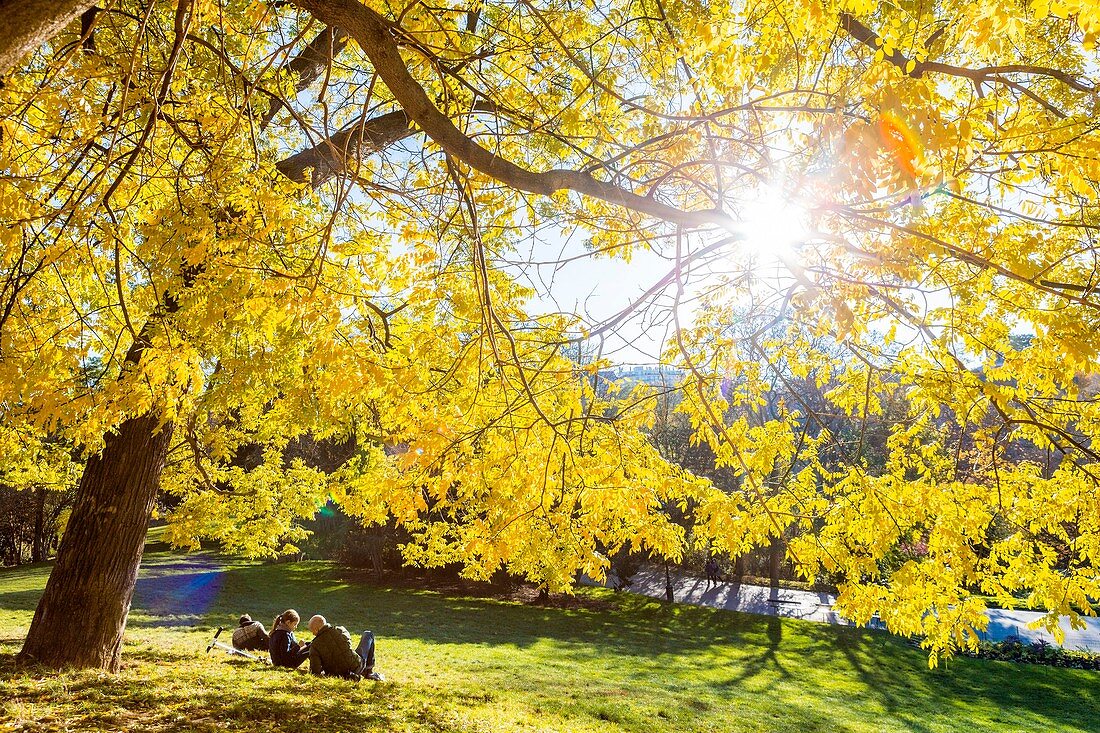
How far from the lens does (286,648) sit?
830 cm

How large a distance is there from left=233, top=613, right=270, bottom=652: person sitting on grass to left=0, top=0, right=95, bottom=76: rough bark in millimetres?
9470

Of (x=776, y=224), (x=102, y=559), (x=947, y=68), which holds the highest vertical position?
(x=947, y=68)

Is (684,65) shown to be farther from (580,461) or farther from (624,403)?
(580,461)

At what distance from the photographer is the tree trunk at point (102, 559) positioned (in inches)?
235

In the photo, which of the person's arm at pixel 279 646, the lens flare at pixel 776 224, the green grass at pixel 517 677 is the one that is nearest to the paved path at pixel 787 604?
the green grass at pixel 517 677

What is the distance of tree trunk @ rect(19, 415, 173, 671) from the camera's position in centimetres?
596

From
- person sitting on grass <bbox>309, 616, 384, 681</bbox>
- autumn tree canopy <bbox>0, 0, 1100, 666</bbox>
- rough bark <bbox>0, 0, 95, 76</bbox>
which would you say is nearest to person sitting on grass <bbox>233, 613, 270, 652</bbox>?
person sitting on grass <bbox>309, 616, 384, 681</bbox>

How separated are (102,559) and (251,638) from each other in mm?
4166

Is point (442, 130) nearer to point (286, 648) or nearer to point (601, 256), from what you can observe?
point (601, 256)

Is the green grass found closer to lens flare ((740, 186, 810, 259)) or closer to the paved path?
the paved path

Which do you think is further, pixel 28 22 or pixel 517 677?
pixel 517 677

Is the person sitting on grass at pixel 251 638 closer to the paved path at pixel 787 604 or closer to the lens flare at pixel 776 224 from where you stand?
the lens flare at pixel 776 224

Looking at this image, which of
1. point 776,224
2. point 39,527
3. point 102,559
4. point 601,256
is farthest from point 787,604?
point 39,527

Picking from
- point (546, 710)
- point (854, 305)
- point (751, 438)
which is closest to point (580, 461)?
point (751, 438)
